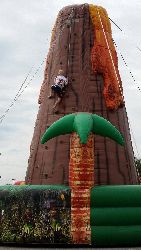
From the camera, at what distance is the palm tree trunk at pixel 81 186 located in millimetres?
5906

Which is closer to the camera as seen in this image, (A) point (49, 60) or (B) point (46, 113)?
(B) point (46, 113)

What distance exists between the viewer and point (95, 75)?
26.5 feet

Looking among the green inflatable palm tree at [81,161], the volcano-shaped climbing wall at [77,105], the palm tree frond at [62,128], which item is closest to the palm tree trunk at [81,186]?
the green inflatable palm tree at [81,161]

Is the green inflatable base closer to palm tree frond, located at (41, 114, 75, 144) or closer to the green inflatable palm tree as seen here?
the green inflatable palm tree

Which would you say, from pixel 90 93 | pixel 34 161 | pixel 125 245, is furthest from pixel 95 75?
pixel 125 245

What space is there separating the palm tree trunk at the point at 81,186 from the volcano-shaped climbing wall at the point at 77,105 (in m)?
0.96

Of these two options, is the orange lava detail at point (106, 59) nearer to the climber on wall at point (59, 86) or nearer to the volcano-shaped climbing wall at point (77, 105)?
the volcano-shaped climbing wall at point (77, 105)

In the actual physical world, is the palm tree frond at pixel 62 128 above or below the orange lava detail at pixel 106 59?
below

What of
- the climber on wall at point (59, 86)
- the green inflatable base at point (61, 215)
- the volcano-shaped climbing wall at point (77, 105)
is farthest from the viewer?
the climber on wall at point (59, 86)

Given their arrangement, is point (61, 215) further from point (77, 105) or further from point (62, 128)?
point (77, 105)

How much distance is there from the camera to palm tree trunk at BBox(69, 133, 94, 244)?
591cm

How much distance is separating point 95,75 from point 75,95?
0.64 metres

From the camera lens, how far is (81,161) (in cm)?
618

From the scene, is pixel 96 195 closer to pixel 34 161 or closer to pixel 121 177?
pixel 121 177
